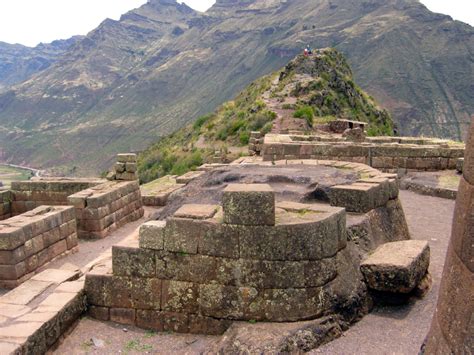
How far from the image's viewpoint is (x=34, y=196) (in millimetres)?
15125

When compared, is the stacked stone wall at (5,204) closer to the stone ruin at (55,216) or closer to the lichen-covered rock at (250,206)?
the stone ruin at (55,216)

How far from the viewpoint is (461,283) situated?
3.67 meters

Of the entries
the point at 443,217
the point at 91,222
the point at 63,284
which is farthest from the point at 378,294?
the point at 91,222

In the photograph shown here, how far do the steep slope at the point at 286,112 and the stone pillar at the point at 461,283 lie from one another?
27799mm

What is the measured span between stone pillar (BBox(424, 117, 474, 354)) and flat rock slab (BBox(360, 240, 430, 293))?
107 inches

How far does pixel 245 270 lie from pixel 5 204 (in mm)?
11002

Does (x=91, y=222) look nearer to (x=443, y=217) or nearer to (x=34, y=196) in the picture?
(x=34, y=196)

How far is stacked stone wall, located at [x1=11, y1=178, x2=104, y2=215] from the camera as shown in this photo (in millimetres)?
15023

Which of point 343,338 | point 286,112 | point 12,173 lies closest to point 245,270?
point 343,338

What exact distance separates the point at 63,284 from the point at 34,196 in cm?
831

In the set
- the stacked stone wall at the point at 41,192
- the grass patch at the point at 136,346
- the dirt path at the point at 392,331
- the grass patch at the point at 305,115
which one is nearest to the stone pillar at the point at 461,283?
the dirt path at the point at 392,331

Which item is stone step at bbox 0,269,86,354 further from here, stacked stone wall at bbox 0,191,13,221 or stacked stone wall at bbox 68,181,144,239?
stacked stone wall at bbox 0,191,13,221

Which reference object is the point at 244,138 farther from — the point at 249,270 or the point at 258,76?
the point at 258,76

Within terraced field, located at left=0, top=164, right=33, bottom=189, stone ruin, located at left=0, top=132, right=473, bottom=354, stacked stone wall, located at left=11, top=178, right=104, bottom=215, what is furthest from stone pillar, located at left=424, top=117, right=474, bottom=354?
terraced field, located at left=0, top=164, right=33, bottom=189
